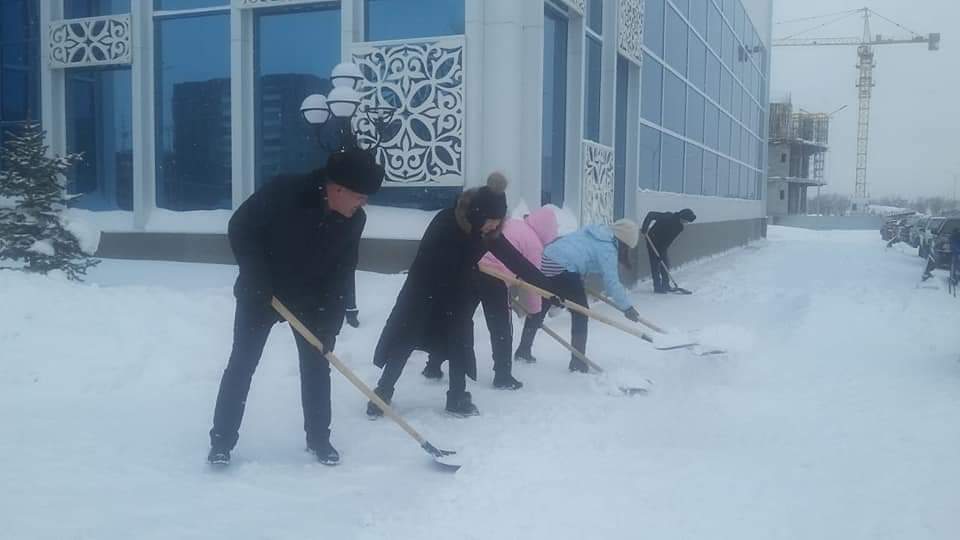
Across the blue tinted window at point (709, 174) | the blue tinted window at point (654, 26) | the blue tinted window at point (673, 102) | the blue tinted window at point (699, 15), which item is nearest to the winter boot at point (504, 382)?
the blue tinted window at point (654, 26)

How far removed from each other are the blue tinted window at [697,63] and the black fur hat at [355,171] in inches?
700

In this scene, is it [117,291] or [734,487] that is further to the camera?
[117,291]

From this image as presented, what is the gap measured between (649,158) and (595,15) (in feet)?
13.4

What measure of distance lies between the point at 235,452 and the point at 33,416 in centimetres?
152

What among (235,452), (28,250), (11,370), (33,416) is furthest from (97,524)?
(28,250)

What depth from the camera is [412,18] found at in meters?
10.6

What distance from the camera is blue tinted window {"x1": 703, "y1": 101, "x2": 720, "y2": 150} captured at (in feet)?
76.0

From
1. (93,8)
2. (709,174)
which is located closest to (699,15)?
(709,174)

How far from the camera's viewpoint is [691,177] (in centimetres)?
2123

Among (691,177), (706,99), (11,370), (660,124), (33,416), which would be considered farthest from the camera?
(706,99)

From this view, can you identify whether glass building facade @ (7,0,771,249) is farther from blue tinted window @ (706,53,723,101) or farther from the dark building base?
blue tinted window @ (706,53,723,101)

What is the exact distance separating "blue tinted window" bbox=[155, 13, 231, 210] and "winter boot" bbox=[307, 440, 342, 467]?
7909mm

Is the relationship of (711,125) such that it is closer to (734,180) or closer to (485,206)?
(734,180)

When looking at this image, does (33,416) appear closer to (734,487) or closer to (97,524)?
(97,524)
